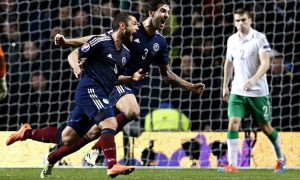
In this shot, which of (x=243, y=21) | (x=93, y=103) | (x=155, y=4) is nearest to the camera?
(x=93, y=103)

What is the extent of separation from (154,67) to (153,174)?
3435mm

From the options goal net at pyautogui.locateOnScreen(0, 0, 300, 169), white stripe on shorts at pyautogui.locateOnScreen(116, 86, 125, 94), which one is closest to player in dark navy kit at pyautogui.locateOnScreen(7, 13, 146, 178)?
white stripe on shorts at pyautogui.locateOnScreen(116, 86, 125, 94)

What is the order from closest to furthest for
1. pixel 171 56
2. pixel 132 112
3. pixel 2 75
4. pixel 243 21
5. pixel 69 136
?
pixel 2 75 → pixel 69 136 → pixel 132 112 → pixel 243 21 → pixel 171 56

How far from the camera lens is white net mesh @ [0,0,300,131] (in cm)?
1204

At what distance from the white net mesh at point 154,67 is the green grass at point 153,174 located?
2151 mm

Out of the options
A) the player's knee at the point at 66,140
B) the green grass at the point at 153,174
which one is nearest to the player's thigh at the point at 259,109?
the green grass at the point at 153,174

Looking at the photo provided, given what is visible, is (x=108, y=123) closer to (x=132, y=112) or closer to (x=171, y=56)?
(x=132, y=112)

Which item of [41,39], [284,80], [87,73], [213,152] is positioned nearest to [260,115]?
[213,152]

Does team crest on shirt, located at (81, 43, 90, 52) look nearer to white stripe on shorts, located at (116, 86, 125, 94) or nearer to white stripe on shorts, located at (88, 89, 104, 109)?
white stripe on shorts, located at (88, 89, 104, 109)

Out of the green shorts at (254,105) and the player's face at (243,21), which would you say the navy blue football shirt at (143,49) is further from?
the green shorts at (254,105)

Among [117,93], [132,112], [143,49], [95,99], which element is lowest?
[132,112]

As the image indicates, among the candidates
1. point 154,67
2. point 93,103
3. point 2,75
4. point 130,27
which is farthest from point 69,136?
point 154,67

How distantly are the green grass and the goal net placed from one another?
6.95 feet

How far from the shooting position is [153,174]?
907 centimetres
